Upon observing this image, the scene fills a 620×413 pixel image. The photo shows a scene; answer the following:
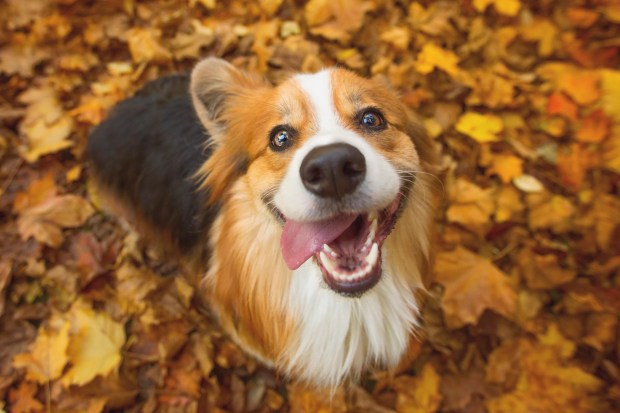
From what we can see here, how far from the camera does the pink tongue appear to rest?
5.78 ft

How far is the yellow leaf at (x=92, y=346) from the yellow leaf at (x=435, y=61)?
9.15ft

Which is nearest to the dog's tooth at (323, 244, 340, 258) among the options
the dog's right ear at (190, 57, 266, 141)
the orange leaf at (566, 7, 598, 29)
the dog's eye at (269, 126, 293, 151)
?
the dog's eye at (269, 126, 293, 151)

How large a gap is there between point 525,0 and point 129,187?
3398 millimetres

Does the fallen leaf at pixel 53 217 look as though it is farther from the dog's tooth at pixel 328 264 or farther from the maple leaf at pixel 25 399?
the dog's tooth at pixel 328 264

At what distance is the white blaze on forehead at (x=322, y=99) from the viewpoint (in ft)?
6.06

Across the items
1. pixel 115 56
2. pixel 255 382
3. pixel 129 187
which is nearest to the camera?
pixel 255 382

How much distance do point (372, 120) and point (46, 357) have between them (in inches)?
85.0

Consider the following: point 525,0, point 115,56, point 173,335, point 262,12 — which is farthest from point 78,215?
point 525,0

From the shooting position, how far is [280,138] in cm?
195

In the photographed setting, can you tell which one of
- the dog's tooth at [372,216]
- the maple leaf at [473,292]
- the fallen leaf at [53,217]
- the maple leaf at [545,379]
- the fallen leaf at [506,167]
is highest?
the dog's tooth at [372,216]

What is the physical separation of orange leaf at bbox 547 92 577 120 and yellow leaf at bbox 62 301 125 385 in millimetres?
3232

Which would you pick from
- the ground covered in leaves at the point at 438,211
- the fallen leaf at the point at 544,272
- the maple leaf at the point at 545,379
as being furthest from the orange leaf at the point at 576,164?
the maple leaf at the point at 545,379

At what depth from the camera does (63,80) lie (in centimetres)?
364

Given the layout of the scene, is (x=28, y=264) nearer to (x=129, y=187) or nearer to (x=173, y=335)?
(x=129, y=187)
